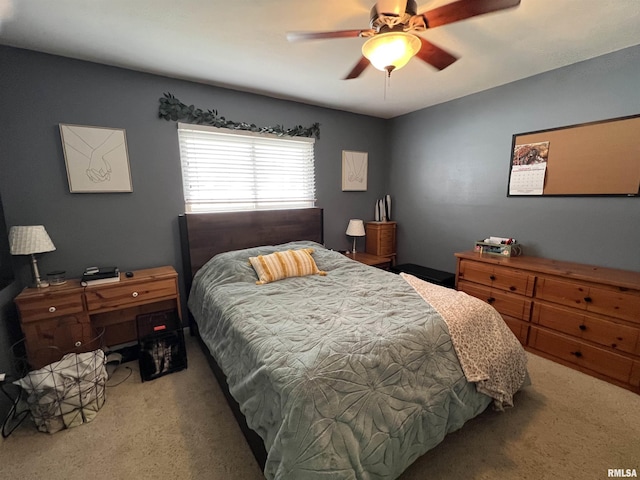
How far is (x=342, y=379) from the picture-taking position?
1158mm

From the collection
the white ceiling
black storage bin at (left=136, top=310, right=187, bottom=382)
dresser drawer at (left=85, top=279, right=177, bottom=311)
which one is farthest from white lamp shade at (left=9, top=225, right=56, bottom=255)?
the white ceiling

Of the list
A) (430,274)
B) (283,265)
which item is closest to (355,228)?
(430,274)

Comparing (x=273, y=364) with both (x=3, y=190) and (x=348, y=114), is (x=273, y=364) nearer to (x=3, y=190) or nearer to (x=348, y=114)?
(x=3, y=190)

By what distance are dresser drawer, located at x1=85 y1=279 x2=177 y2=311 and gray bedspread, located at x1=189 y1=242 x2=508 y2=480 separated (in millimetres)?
656

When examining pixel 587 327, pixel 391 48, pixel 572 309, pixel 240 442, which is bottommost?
pixel 240 442

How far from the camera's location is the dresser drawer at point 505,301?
8.07 ft

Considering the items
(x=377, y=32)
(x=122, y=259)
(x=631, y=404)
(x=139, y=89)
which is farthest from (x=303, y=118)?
(x=631, y=404)

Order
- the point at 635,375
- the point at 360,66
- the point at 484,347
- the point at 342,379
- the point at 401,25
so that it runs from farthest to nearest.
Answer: the point at 635,375 < the point at 360,66 < the point at 484,347 < the point at 401,25 < the point at 342,379

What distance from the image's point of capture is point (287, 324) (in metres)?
1.57

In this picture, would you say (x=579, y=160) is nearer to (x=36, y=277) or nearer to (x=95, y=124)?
(x=95, y=124)

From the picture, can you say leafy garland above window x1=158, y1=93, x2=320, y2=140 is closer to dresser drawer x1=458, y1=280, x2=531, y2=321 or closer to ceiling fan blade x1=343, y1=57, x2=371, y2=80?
ceiling fan blade x1=343, y1=57, x2=371, y2=80

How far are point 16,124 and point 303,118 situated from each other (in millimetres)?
2511

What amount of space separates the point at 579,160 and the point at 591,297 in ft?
3.91

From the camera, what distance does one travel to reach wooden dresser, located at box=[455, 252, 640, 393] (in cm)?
195
